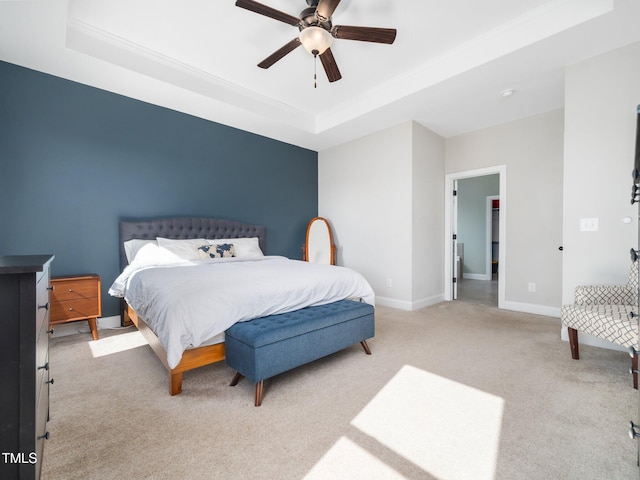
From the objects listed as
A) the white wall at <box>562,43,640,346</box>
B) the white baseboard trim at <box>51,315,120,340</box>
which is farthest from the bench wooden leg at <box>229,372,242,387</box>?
the white wall at <box>562,43,640,346</box>

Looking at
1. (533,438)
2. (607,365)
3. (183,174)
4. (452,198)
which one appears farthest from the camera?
(452,198)

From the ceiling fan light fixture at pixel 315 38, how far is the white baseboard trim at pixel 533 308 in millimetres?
4075

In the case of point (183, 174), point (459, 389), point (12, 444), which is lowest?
point (459, 389)

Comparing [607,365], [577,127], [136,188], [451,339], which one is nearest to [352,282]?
[451,339]

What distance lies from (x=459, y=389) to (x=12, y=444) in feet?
7.22

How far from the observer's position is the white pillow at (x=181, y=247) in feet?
11.0

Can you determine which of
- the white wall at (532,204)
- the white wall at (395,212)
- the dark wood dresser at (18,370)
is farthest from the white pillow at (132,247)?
the white wall at (532,204)

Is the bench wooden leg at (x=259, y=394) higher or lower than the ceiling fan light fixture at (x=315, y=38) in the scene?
lower

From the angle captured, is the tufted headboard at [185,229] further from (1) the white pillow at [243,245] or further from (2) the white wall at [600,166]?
(2) the white wall at [600,166]

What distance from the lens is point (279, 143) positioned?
5109 mm

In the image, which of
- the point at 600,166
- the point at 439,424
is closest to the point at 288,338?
the point at 439,424

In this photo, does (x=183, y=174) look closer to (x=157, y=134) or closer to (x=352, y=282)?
(x=157, y=134)

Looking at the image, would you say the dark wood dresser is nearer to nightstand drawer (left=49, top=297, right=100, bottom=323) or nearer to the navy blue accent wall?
nightstand drawer (left=49, top=297, right=100, bottom=323)

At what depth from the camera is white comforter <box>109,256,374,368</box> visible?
74.2 inches
